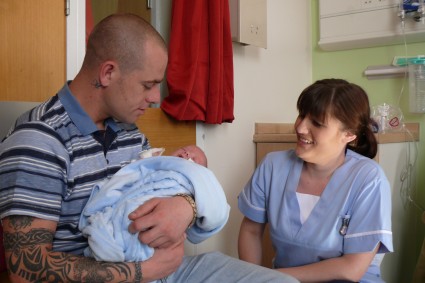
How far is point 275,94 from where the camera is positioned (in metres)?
2.51

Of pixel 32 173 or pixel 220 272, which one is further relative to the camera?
pixel 220 272

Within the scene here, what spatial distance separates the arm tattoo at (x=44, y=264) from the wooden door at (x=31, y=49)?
0.50 meters

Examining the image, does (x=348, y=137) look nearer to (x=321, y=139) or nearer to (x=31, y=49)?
(x=321, y=139)

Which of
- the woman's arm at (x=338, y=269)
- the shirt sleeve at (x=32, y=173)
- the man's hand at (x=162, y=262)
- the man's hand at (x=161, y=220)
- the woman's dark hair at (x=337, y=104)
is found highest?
the woman's dark hair at (x=337, y=104)

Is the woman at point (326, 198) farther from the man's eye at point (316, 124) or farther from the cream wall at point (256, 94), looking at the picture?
the cream wall at point (256, 94)

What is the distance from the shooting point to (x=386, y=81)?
7.93 feet

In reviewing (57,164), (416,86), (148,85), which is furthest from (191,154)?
(416,86)

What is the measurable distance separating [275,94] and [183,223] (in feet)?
5.63

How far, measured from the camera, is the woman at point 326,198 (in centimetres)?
123

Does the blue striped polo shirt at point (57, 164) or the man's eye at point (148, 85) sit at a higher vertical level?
the man's eye at point (148, 85)

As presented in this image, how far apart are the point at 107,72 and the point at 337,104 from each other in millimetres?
687

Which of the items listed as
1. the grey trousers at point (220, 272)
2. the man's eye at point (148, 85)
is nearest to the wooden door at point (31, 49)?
the man's eye at point (148, 85)

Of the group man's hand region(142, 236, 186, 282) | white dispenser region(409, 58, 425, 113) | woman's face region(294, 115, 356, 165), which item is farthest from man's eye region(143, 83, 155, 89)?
white dispenser region(409, 58, 425, 113)

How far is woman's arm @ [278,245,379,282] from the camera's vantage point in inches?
47.8
